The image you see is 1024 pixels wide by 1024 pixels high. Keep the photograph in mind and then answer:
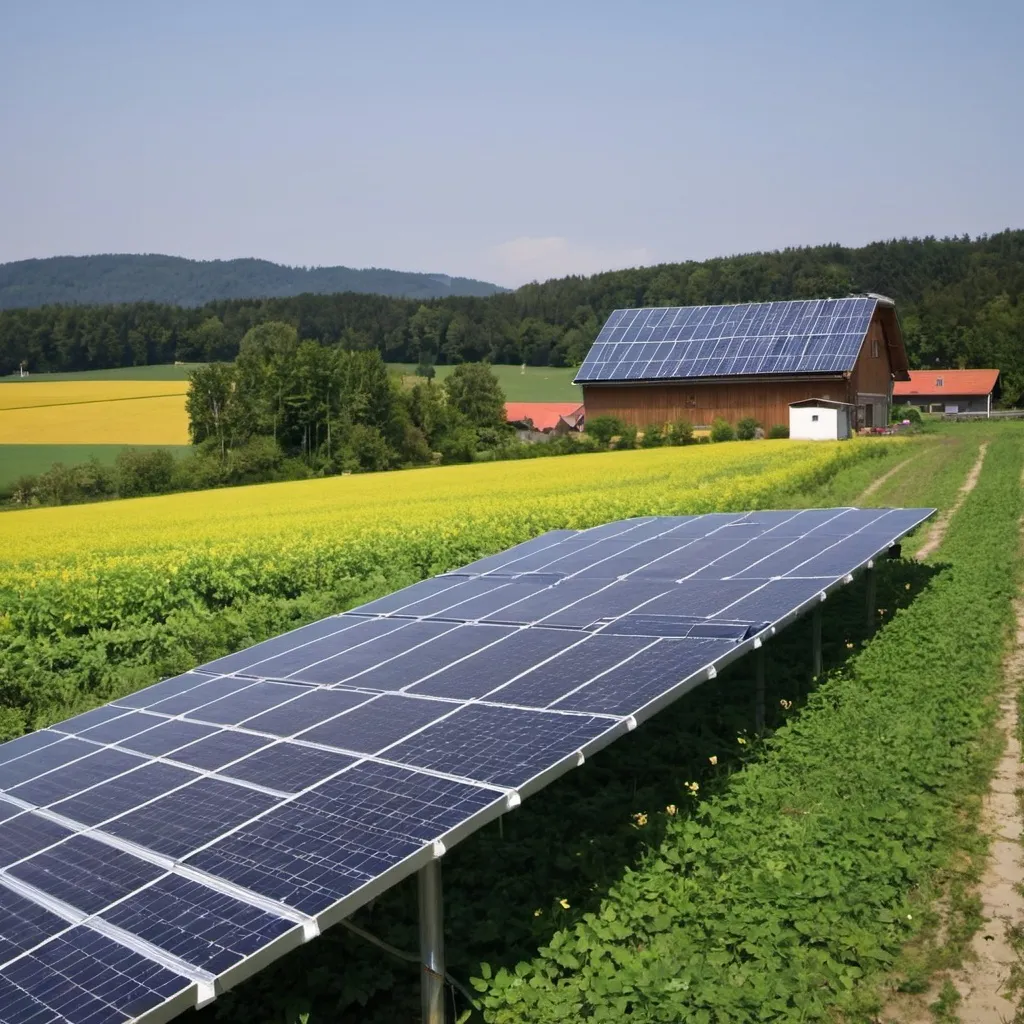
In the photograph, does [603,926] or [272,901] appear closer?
[272,901]

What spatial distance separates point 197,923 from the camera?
14.3 ft

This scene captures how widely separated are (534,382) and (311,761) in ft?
363

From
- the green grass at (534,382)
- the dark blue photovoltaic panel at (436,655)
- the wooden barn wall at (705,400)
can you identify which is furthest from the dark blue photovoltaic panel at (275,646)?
the green grass at (534,382)

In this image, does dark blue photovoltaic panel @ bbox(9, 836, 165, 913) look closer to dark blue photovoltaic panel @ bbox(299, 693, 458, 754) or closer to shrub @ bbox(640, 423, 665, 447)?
dark blue photovoltaic panel @ bbox(299, 693, 458, 754)

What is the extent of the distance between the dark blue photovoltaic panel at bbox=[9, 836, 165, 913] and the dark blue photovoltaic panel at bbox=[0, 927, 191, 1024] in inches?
14.5

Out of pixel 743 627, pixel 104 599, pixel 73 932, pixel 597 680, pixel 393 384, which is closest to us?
pixel 73 932

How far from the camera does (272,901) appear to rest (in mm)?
4488

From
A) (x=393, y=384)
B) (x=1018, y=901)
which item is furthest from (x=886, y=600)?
(x=393, y=384)

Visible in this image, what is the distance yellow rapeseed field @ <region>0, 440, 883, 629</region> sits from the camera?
14.3 m

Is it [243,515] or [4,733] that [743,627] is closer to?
[4,733]

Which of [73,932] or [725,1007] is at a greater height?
[73,932]

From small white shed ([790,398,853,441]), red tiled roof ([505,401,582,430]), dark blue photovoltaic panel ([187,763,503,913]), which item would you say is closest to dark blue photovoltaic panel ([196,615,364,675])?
dark blue photovoltaic panel ([187,763,503,913])

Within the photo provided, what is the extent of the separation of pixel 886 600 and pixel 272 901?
12.1 metres

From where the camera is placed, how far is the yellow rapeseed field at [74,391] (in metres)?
75.3
